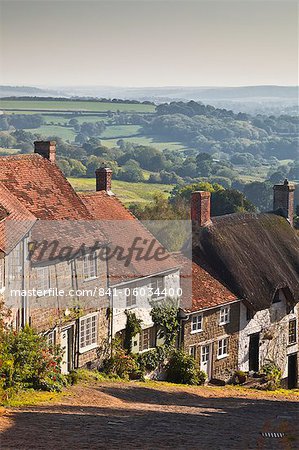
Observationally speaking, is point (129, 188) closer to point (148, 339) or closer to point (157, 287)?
point (157, 287)

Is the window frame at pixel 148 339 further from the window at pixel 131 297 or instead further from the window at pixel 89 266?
the window at pixel 89 266

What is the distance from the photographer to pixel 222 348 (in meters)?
33.0

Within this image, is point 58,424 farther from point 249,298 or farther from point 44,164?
point 249,298

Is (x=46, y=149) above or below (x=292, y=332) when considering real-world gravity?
above

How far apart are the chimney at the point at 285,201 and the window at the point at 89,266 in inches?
615

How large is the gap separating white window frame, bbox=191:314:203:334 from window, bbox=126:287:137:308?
→ 3305mm

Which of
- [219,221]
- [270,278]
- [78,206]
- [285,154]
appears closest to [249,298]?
[270,278]

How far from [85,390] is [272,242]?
16.4m

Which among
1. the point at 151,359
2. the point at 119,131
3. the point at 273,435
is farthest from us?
the point at 119,131

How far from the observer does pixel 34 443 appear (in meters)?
15.0

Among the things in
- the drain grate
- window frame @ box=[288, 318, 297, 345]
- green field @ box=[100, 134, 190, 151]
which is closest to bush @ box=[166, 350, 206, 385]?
window frame @ box=[288, 318, 297, 345]

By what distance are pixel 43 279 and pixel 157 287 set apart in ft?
23.6

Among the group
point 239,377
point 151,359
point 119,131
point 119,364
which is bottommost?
point 239,377

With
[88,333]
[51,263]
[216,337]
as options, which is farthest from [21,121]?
[51,263]
